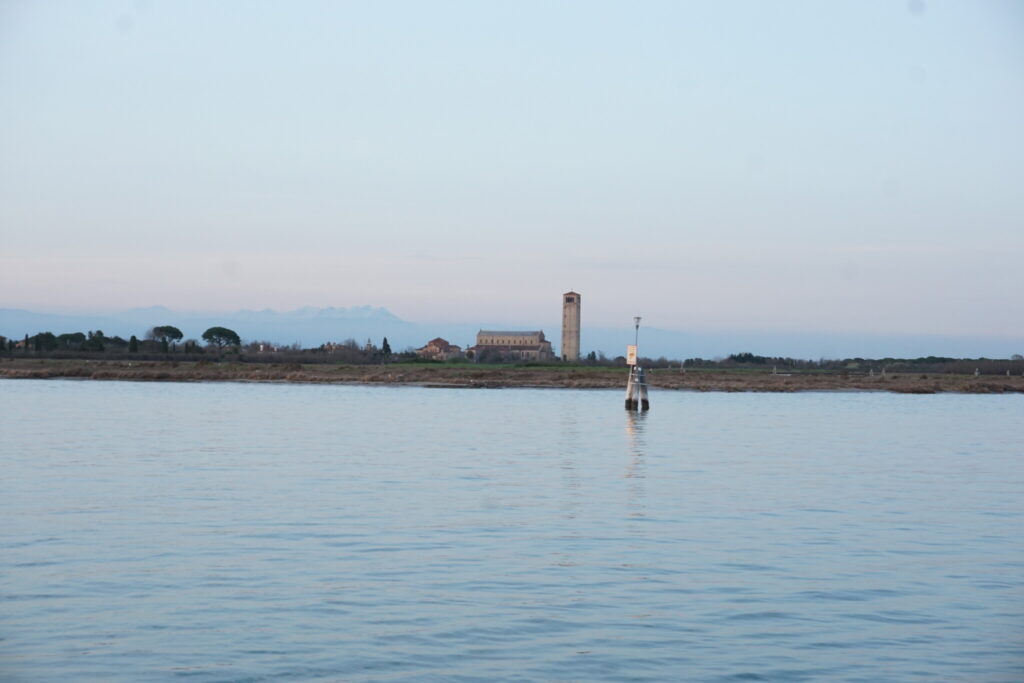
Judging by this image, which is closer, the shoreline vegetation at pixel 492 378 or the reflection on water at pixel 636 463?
the reflection on water at pixel 636 463

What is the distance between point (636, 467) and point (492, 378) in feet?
206

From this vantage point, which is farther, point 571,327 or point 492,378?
point 571,327

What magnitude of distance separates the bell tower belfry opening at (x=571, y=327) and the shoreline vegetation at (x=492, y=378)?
203 feet

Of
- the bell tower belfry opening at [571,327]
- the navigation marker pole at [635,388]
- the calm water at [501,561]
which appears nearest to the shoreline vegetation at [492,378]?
the navigation marker pole at [635,388]

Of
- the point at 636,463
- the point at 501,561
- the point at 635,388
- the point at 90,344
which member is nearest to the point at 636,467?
the point at 636,463

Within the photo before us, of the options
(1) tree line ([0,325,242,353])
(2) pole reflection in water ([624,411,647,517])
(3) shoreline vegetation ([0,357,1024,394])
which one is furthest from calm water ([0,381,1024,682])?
(1) tree line ([0,325,242,353])

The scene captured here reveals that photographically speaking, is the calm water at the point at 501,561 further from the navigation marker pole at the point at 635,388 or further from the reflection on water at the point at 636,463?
the navigation marker pole at the point at 635,388

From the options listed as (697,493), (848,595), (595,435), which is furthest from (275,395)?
(848,595)

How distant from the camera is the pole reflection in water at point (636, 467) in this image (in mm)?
21178

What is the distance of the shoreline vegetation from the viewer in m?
86.3

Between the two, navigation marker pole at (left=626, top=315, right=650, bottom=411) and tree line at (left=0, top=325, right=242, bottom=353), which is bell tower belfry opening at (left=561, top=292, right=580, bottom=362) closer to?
tree line at (left=0, top=325, right=242, bottom=353)

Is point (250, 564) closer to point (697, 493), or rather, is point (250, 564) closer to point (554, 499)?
point (554, 499)

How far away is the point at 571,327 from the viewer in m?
166

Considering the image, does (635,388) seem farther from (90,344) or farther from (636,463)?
(90,344)
